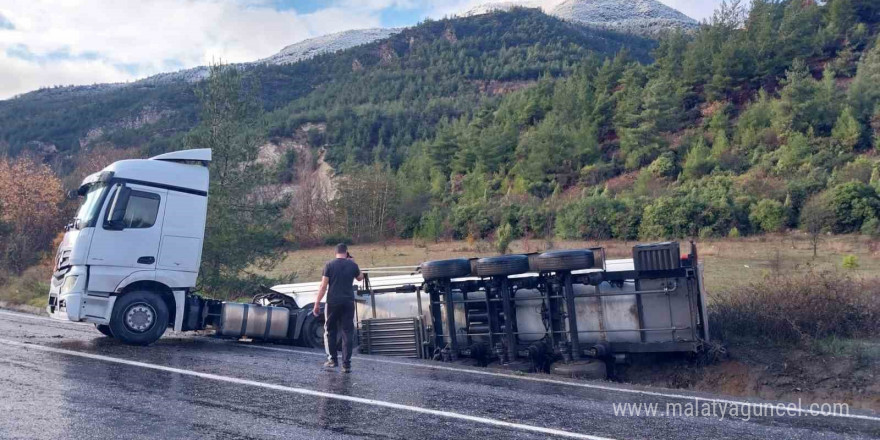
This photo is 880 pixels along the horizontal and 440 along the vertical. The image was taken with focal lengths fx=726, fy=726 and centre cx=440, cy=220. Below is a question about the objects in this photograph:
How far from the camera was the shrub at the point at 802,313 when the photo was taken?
12273mm

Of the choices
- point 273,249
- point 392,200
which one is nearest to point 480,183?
point 392,200

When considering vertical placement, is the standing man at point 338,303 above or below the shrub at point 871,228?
below

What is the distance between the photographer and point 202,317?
12711 mm

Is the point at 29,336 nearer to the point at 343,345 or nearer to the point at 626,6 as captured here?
the point at 343,345

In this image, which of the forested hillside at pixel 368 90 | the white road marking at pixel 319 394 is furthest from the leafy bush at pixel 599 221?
the forested hillside at pixel 368 90

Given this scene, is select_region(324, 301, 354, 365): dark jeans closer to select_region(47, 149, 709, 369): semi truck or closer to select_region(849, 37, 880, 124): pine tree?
select_region(47, 149, 709, 369): semi truck

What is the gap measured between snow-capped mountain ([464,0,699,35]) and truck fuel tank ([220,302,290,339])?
15832 centimetres

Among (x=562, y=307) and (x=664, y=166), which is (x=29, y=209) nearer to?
(x=562, y=307)

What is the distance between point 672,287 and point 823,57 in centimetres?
6403

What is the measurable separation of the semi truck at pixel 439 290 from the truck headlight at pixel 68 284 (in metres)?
0.02

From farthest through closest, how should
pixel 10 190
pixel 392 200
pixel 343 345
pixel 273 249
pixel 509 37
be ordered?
1. pixel 509 37
2. pixel 392 200
3. pixel 10 190
4. pixel 273 249
5. pixel 343 345

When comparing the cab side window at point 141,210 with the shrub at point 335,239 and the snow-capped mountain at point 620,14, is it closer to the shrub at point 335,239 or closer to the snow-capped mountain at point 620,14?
the shrub at point 335,239

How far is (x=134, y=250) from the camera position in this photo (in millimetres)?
11828

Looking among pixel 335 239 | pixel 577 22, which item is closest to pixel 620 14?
pixel 577 22
